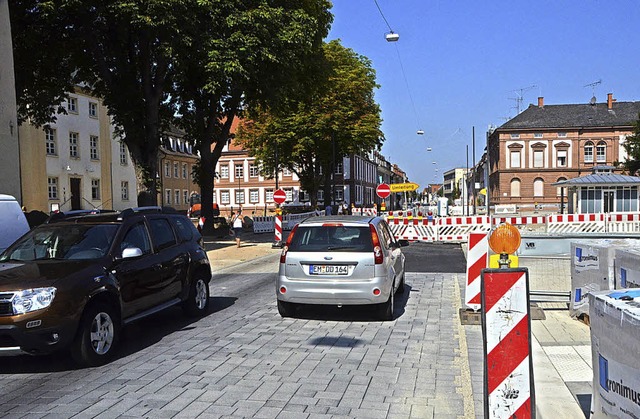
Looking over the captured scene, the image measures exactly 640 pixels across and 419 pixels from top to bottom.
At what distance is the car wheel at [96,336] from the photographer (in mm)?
6273

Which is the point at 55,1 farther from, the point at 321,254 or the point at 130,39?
the point at 321,254

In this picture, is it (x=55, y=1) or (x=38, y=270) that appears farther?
(x=55, y=1)

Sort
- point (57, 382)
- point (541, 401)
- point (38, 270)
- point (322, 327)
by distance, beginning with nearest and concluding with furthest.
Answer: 1. point (541, 401)
2. point (57, 382)
3. point (38, 270)
4. point (322, 327)

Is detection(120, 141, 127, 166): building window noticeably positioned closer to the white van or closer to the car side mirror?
the white van

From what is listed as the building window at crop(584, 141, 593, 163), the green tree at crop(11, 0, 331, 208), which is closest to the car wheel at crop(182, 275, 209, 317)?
the green tree at crop(11, 0, 331, 208)

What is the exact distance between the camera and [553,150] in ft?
246

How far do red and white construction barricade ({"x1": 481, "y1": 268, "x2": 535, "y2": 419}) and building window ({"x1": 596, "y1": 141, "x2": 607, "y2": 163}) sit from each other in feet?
259

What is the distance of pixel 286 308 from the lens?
906 cm

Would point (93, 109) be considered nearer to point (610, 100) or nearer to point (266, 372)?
point (266, 372)

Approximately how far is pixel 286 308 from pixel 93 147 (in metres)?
41.4

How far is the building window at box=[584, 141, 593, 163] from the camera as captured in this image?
7450cm

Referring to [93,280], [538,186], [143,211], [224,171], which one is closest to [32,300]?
[93,280]

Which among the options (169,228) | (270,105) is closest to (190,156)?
(270,105)

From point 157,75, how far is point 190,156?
46.2 m
